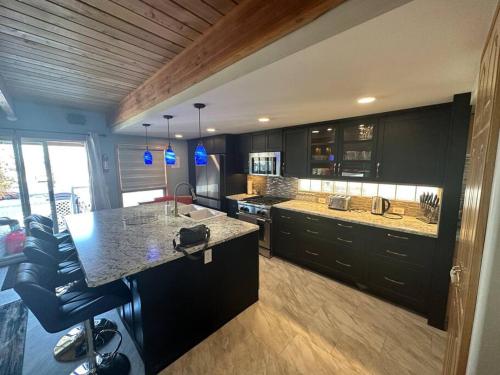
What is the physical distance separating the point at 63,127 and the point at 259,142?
138 inches

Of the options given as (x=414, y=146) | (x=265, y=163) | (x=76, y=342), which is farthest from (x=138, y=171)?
(x=414, y=146)

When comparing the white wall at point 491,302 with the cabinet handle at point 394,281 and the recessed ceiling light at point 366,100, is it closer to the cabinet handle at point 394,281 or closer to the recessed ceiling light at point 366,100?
the recessed ceiling light at point 366,100

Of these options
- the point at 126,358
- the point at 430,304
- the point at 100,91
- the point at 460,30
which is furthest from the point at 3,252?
the point at 430,304

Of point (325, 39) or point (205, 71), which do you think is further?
point (205, 71)

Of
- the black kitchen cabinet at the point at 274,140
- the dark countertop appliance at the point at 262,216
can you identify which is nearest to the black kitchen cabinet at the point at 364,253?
the dark countertop appliance at the point at 262,216

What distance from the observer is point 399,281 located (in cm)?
228

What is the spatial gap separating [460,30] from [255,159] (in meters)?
3.18

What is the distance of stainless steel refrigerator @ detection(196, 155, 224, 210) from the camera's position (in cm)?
427

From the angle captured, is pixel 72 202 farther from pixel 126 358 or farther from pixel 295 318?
pixel 295 318

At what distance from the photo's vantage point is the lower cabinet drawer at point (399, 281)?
215 cm

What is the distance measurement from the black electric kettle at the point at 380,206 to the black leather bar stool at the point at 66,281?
3.27 m

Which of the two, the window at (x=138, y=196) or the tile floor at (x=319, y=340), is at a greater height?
the window at (x=138, y=196)

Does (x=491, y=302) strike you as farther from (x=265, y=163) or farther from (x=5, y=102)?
(x=5, y=102)

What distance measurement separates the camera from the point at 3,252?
130 inches
